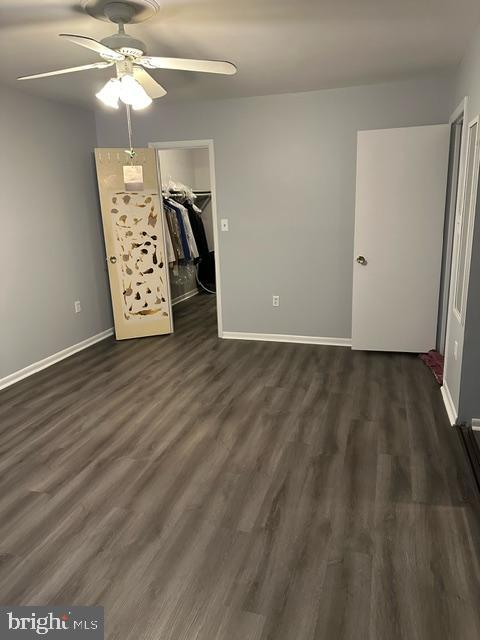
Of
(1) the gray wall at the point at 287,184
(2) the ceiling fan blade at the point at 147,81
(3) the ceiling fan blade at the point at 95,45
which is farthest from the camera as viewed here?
(1) the gray wall at the point at 287,184

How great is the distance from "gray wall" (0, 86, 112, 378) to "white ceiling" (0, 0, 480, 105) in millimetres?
441

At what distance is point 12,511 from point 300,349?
3015 millimetres

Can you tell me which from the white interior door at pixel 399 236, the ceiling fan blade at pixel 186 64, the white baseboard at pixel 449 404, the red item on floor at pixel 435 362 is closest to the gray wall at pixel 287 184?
the white interior door at pixel 399 236

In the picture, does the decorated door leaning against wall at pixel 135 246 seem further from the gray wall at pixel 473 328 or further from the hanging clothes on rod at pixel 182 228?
the gray wall at pixel 473 328

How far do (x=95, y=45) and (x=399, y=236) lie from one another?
2.92 metres

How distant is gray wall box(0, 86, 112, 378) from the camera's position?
3902 millimetres

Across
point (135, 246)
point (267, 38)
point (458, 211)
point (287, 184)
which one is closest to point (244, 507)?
point (458, 211)

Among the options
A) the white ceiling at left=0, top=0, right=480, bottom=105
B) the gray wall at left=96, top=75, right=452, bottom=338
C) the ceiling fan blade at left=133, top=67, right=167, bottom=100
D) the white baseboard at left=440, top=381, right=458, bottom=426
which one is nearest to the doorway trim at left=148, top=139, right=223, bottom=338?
the gray wall at left=96, top=75, right=452, bottom=338

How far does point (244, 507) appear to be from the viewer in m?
2.25

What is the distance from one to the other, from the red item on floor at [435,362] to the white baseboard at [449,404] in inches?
7.0

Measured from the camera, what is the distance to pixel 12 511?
7.44 ft

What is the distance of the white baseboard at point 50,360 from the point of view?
395 centimetres

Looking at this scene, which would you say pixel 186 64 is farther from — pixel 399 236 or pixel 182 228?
pixel 182 228

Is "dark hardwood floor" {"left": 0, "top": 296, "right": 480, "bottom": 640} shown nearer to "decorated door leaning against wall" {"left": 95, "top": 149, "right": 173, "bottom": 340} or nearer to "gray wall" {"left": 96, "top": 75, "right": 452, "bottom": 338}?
"gray wall" {"left": 96, "top": 75, "right": 452, "bottom": 338}
